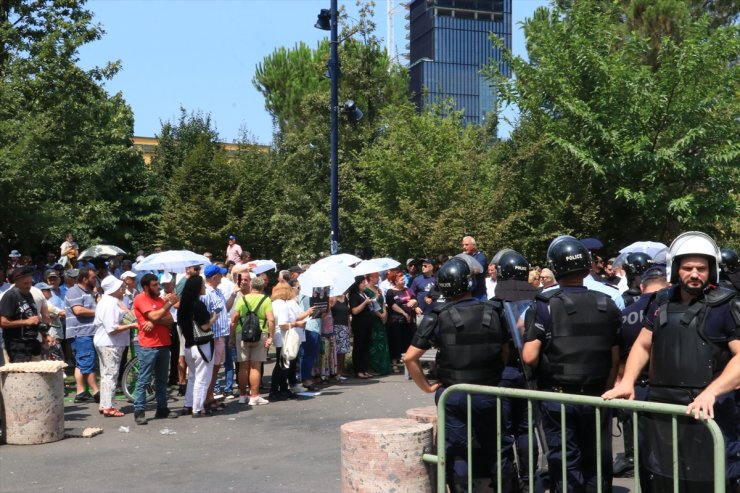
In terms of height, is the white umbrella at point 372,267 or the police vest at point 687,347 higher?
the white umbrella at point 372,267

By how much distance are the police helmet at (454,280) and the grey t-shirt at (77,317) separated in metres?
7.58

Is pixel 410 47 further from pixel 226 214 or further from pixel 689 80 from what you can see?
pixel 689 80

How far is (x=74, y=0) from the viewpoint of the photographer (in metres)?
22.2

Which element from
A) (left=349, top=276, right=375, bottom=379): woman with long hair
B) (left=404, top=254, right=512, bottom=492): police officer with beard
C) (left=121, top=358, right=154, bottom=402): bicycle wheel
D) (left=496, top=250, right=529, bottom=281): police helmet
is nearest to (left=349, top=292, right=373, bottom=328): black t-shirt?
(left=349, top=276, right=375, bottom=379): woman with long hair

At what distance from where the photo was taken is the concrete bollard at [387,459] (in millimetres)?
5848

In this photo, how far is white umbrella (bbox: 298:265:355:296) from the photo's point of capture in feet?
41.5

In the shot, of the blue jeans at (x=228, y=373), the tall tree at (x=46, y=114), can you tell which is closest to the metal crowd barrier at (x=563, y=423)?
the blue jeans at (x=228, y=373)

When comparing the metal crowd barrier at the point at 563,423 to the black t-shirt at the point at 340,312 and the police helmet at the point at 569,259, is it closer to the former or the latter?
the police helmet at the point at 569,259

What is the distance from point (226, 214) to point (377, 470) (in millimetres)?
29963

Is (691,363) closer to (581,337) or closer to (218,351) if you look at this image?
(581,337)

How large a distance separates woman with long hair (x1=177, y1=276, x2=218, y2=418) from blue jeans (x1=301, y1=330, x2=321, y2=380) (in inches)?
86.4

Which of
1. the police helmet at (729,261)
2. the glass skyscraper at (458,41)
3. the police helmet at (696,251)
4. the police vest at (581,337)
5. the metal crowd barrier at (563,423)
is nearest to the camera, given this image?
the metal crowd barrier at (563,423)

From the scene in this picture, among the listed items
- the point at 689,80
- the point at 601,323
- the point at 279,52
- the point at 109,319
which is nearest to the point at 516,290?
the point at 601,323

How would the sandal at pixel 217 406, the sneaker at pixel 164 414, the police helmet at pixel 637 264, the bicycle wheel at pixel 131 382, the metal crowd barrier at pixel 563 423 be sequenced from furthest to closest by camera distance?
the bicycle wheel at pixel 131 382
the sandal at pixel 217 406
the sneaker at pixel 164 414
the police helmet at pixel 637 264
the metal crowd barrier at pixel 563 423
